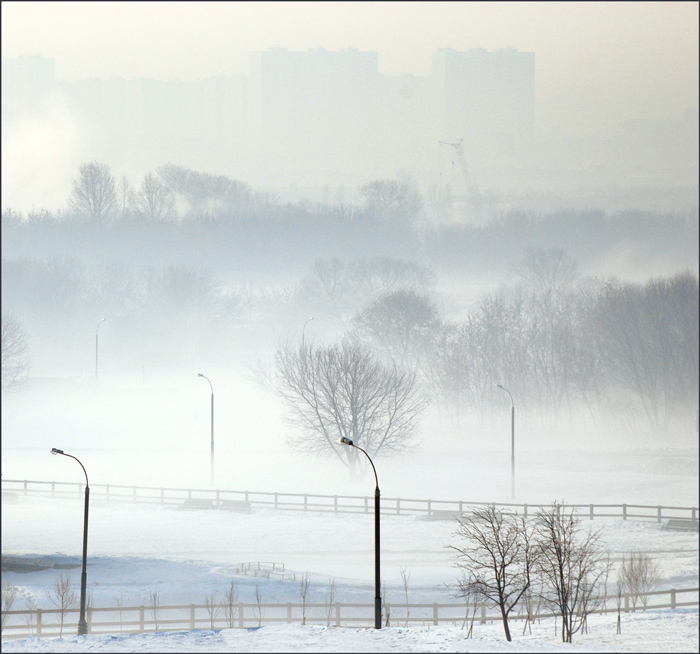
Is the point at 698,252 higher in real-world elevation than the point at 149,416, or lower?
higher

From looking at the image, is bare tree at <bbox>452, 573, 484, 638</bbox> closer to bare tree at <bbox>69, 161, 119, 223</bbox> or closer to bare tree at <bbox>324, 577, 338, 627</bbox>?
bare tree at <bbox>324, 577, 338, 627</bbox>

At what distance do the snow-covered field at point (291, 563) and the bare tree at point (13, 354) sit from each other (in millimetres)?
30859

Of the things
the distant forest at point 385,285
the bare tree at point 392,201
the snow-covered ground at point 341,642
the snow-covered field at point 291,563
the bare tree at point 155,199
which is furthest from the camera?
the bare tree at point 155,199

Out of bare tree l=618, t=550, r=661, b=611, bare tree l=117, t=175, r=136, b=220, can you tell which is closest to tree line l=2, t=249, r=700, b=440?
bare tree l=117, t=175, r=136, b=220

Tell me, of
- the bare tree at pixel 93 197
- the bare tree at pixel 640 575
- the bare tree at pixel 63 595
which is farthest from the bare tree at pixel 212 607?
the bare tree at pixel 93 197

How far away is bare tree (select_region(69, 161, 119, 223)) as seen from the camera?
120950 millimetres

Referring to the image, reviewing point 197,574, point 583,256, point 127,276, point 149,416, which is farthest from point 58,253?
point 197,574

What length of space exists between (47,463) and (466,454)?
2604 cm

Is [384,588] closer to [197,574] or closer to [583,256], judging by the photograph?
[197,574]

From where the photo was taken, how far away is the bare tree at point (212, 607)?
21484mm

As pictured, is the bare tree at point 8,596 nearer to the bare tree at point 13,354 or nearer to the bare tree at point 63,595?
the bare tree at point 63,595

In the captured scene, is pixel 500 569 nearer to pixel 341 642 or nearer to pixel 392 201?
pixel 341 642

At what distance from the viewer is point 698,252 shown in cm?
9950

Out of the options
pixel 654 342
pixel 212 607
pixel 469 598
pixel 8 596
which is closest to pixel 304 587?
pixel 212 607
